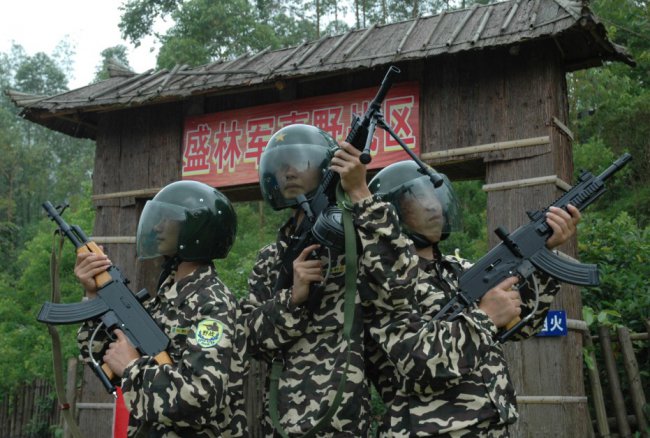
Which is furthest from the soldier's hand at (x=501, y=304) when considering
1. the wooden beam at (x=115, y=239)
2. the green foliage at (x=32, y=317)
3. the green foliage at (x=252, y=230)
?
the green foliage at (x=252, y=230)

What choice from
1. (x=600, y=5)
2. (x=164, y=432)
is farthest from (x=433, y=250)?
(x=600, y=5)

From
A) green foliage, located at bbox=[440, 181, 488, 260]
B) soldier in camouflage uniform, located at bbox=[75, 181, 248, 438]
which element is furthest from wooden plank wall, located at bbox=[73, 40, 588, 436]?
green foliage, located at bbox=[440, 181, 488, 260]

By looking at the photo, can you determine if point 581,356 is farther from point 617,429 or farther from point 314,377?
point 314,377

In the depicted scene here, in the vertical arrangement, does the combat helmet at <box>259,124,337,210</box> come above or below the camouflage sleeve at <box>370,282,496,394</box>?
above

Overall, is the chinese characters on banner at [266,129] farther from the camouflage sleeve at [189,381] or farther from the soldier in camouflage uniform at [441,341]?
the camouflage sleeve at [189,381]

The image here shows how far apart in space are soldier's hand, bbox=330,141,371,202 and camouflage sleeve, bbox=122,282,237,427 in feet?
2.81

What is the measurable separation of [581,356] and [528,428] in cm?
83

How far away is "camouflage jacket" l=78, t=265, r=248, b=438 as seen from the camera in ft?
10.3

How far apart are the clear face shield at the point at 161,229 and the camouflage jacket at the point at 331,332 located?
57 cm

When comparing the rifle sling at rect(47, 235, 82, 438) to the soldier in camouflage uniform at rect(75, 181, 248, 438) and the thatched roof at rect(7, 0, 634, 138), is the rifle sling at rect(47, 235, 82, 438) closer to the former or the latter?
the soldier in camouflage uniform at rect(75, 181, 248, 438)

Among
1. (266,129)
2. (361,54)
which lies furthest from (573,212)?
(266,129)

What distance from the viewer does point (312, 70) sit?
754cm

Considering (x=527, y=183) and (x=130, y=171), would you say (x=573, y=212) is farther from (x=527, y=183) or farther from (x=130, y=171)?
(x=130, y=171)

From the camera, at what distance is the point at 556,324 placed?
6.52 meters
